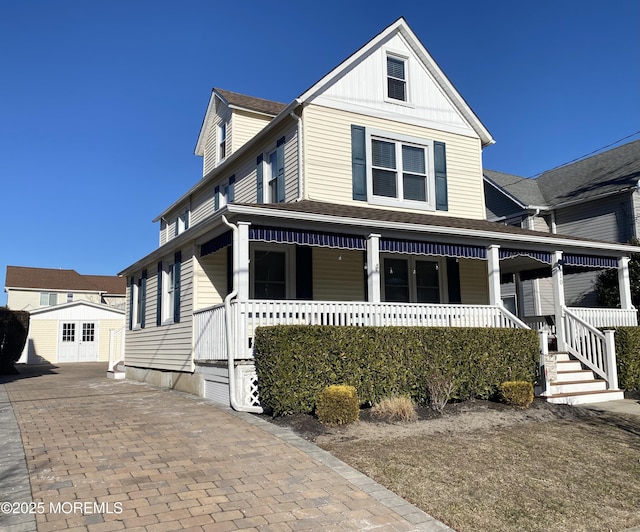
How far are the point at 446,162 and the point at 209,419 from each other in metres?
10.1

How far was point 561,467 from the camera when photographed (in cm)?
655

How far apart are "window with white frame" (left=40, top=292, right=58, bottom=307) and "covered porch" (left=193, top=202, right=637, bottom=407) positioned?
3564cm

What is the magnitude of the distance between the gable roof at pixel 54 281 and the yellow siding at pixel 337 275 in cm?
3577

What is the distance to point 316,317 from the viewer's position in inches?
425

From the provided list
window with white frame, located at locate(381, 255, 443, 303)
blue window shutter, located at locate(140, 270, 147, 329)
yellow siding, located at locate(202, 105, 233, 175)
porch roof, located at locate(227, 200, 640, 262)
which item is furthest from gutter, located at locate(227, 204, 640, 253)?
yellow siding, located at locate(202, 105, 233, 175)

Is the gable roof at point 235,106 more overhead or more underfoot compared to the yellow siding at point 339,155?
more overhead

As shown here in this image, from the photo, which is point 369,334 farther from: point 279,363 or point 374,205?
point 374,205

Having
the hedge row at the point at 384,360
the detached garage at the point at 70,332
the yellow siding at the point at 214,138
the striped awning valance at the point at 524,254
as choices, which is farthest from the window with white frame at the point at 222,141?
the detached garage at the point at 70,332

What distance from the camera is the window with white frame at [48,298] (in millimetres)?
43125

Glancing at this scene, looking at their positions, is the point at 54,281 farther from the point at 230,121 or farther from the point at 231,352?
the point at 231,352

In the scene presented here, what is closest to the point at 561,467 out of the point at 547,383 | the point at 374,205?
the point at 547,383

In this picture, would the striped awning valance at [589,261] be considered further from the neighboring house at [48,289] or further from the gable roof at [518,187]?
the neighboring house at [48,289]

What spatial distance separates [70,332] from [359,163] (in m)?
25.7

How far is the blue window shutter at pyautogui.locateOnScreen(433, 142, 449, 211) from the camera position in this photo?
591 inches
